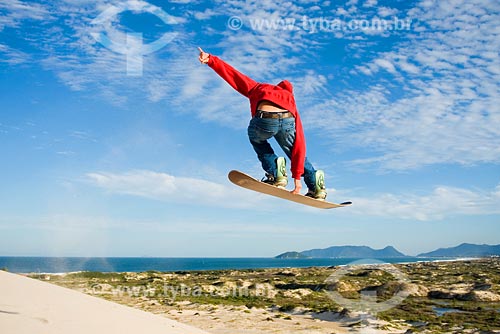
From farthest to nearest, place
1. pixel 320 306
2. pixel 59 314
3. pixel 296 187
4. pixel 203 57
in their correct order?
pixel 320 306 < pixel 59 314 < pixel 296 187 < pixel 203 57

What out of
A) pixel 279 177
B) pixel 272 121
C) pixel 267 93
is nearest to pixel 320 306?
pixel 279 177

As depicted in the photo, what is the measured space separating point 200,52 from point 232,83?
2.22 ft

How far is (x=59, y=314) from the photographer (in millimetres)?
7238

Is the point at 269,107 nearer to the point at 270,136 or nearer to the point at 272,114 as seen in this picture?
the point at 272,114

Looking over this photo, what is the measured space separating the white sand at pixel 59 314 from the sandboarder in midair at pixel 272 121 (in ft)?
12.9

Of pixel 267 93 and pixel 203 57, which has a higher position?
pixel 203 57

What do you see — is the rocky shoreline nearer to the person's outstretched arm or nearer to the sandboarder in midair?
the sandboarder in midair

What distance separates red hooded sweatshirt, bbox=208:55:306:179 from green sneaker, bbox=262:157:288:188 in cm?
18

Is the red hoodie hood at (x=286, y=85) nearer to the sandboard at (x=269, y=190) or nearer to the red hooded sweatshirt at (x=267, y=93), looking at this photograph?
the red hooded sweatshirt at (x=267, y=93)

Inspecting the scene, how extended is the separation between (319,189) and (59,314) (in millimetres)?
5092

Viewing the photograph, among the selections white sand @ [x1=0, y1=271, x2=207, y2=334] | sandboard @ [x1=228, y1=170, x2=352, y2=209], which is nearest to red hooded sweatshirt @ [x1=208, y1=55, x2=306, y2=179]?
sandboard @ [x1=228, y1=170, x2=352, y2=209]

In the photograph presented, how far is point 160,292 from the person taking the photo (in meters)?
43.9

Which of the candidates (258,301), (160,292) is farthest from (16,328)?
(160,292)

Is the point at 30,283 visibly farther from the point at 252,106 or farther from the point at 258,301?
the point at 258,301
